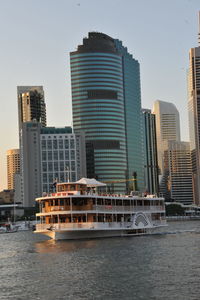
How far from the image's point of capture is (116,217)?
91375 millimetres

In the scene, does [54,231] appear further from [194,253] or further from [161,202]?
[161,202]

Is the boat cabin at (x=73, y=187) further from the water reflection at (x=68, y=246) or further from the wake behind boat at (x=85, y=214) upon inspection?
the water reflection at (x=68, y=246)

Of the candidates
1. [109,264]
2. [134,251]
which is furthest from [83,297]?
[134,251]

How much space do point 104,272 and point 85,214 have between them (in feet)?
107

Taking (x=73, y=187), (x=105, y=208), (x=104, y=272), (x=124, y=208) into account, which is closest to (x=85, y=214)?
(x=73, y=187)

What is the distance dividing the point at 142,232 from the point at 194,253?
2977 cm

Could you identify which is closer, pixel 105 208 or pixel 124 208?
pixel 105 208

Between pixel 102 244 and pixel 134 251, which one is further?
pixel 102 244

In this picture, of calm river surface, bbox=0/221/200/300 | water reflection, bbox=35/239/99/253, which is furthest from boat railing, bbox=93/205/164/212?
calm river surface, bbox=0/221/200/300

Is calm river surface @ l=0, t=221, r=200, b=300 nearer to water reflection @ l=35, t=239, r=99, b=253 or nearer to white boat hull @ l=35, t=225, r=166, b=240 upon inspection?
water reflection @ l=35, t=239, r=99, b=253

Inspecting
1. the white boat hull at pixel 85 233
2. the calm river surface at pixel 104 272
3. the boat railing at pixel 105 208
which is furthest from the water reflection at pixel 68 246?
the boat railing at pixel 105 208

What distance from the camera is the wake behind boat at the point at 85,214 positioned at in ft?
271

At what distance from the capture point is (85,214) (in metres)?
84.6

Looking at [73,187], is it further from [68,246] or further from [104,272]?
[104,272]
